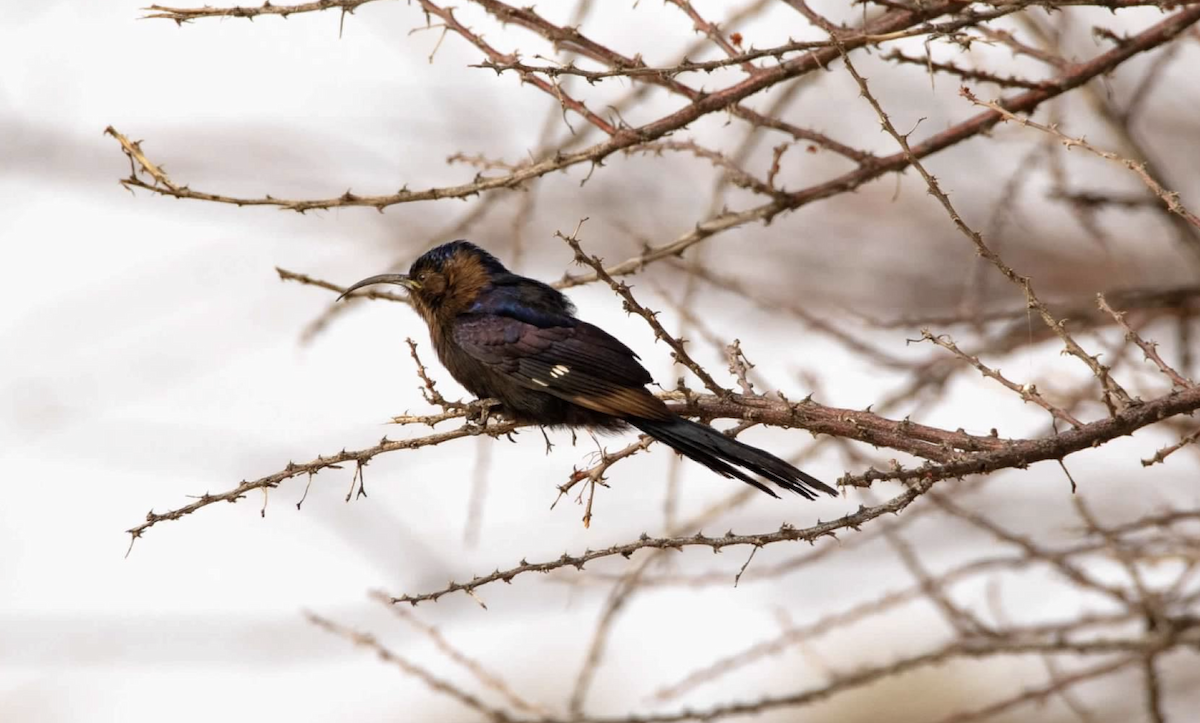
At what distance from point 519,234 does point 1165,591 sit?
2106 mm

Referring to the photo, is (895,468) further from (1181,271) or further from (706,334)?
(1181,271)

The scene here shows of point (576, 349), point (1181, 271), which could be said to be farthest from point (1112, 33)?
point (1181, 271)

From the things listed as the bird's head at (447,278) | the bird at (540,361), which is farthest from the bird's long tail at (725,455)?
the bird's head at (447,278)

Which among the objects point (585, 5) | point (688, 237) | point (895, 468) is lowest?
point (895, 468)

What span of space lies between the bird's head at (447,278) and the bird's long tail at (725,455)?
1.29 m

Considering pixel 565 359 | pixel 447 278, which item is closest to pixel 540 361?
pixel 565 359

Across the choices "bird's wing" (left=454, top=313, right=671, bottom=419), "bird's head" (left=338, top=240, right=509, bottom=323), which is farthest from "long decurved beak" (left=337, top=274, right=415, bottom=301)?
"bird's wing" (left=454, top=313, right=671, bottom=419)

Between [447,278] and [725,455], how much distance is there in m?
1.66

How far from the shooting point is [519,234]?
14.1 feet

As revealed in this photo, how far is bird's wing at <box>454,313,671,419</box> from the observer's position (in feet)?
13.1

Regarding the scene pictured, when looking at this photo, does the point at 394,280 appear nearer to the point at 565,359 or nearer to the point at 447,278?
the point at 447,278

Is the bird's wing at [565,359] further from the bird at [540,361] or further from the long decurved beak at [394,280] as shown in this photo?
Result: the long decurved beak at [394,280]

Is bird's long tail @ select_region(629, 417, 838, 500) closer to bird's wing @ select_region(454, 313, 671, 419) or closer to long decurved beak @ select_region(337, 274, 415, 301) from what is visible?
→ bird's wing @ select_region(454, 313, 671, 419)

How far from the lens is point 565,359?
14.2ft
